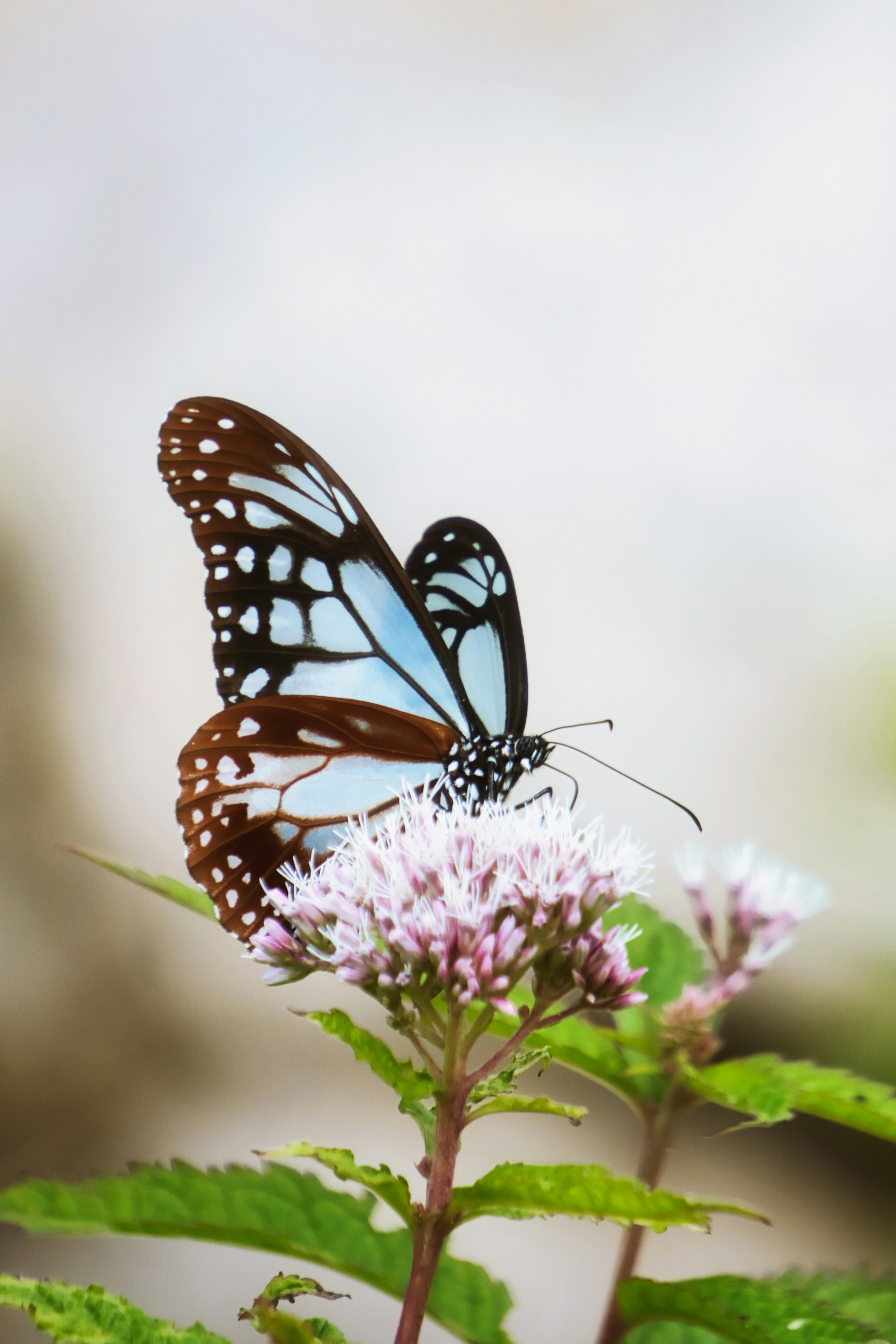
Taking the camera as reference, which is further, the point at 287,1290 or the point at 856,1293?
the point at 856,1293

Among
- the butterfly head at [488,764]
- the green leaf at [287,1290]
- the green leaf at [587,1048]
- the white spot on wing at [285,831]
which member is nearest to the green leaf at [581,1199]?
the green leaf at [287,1290]

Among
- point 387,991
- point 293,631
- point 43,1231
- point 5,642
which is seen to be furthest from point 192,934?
point 387,991

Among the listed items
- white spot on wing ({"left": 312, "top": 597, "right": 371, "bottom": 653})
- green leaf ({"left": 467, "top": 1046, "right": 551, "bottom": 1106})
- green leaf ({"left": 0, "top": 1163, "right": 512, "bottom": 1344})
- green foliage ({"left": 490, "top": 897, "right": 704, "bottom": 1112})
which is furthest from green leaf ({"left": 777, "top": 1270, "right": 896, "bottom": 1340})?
white spot on wing ({"left": 312, "top": 597, "right": 371, "bottom": 653})

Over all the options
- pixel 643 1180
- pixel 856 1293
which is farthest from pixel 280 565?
pixel 856 1293

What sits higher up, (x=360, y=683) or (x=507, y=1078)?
(x=360, y=683)

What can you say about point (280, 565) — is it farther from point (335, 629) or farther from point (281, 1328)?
point (281, 1328)

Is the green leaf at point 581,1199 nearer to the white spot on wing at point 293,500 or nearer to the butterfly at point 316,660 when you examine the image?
the butterfly at point 316,660

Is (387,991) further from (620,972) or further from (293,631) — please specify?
(293,631)
